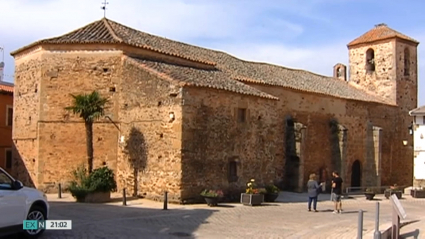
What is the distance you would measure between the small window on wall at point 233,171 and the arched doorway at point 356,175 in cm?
1435

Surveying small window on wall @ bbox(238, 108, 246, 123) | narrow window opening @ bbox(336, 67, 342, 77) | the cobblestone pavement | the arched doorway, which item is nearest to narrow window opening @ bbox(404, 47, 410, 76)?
narrow window opening @ bbox(336, 67, 342, 77)

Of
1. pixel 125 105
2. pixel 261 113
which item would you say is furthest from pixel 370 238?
pixel 125 105

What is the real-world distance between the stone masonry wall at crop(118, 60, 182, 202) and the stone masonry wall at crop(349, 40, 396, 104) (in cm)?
2292

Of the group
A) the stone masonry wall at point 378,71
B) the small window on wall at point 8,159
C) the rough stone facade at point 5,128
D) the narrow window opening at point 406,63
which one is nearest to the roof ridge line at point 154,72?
the rough stone facade at point 5,128

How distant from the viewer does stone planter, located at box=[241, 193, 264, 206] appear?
18.4 meters

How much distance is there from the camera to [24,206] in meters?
9.54

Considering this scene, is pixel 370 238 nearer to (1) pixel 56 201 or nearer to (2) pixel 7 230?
(2) pixel 7 230

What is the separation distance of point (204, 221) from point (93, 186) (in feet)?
18.8

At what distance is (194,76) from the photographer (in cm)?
1981

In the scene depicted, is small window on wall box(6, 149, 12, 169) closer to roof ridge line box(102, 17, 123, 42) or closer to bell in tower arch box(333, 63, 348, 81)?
roof ridge line box(102, 17, 123, 42)

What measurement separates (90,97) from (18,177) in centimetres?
620

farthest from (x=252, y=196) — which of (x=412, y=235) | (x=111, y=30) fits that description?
(x=111, y=30)

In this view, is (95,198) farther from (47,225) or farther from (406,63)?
(406,63)

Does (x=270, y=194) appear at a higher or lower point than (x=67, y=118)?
lower
